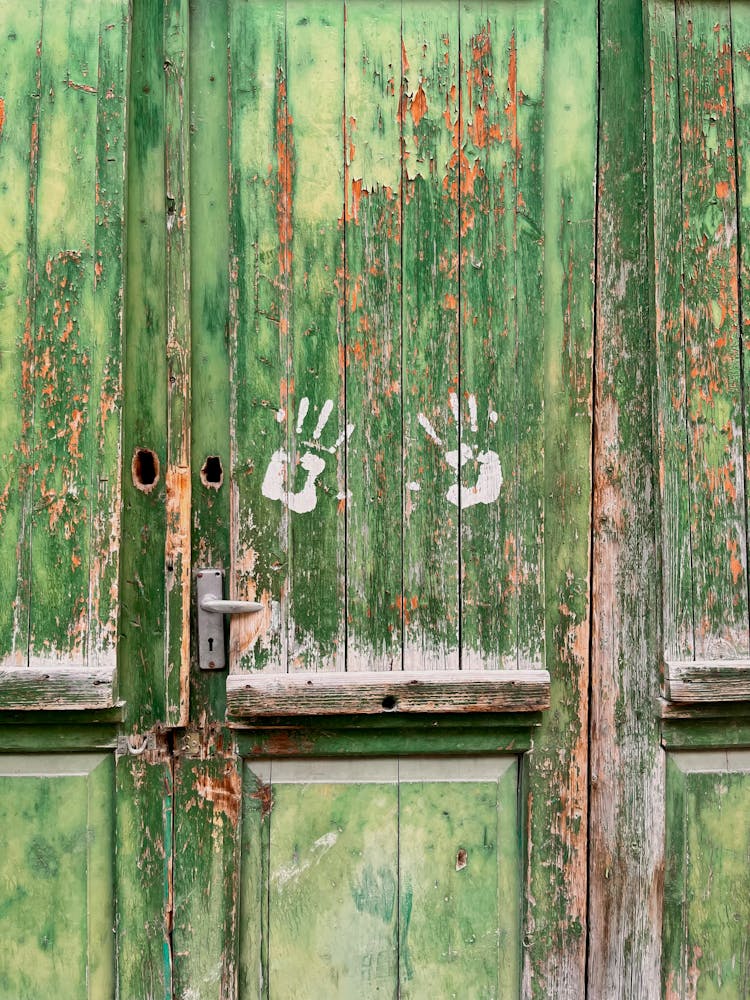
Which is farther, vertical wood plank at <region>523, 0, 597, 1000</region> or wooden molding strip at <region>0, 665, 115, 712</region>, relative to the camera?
vertical wood plank at <region>523, 0, 597, 1000</region>

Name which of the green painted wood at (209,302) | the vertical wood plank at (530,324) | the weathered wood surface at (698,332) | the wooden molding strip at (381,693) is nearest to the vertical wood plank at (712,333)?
the weathered wood surface at (698,332)

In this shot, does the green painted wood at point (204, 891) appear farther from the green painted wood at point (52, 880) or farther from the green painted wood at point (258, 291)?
the green painted wood at point (258, 291)

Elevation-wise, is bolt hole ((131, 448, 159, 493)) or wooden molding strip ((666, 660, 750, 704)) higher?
bolt hole ((131, 448, 159, 493))

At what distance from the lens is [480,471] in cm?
188

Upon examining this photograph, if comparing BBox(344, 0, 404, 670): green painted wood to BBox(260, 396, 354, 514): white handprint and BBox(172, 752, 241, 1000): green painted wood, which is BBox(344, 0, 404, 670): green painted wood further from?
BBox(172, 752, 241, 1000): green painted wood

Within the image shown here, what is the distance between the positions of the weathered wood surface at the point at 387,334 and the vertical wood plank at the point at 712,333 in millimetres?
322

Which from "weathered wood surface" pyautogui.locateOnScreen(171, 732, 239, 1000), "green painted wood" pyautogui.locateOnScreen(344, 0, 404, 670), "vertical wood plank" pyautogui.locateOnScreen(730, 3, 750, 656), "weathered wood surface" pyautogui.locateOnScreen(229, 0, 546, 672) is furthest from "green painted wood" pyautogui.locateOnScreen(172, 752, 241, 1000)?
"vertical wood plank" pyautogui.locateOnScreen(730, 3, 750, 656)

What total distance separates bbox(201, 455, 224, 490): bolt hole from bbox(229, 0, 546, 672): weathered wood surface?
5 centimetres

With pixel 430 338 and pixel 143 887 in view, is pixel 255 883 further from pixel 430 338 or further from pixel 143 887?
pixel 430 338

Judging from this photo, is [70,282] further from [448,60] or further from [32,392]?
[448,60]

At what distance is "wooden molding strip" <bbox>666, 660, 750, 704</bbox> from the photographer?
1848 millimetres

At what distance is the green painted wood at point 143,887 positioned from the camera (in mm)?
1839

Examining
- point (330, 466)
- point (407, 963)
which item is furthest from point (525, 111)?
point (407, 963)

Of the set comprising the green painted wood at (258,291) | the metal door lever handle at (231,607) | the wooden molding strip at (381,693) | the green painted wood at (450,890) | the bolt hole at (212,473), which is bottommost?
the green painted wood at (450,890)
